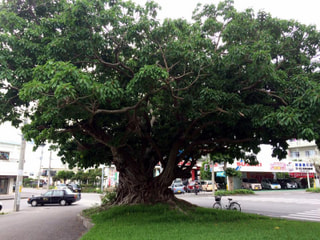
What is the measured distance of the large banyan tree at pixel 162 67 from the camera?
7.76 metres

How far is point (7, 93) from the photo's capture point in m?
9.62

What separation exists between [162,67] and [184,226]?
17.4 ft

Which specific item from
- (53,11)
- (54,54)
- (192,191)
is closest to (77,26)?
(54,54)

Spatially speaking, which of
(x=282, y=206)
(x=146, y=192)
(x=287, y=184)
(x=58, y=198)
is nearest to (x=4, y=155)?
(x=58, y=198)

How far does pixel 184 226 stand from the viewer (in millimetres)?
9016

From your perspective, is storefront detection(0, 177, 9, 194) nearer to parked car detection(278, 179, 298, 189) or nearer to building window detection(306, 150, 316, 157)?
parked car detection(278, 179, 298, 189)

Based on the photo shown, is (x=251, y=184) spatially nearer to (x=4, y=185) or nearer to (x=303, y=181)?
(x=303, y=181)

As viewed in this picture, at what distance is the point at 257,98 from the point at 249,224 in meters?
4.37

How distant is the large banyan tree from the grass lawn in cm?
291

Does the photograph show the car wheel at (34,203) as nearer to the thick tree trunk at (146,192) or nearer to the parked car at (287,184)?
the thick tree trunk at (146,192)

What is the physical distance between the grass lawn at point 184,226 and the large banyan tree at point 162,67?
2.91 metres

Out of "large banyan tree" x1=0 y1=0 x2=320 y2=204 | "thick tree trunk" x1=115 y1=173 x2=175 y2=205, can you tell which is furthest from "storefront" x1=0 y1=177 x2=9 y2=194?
"large banyan tree" x1=0 y1=0 x2=320 y2=204

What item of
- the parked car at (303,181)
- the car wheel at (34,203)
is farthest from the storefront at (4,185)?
the parked car at (303,181)

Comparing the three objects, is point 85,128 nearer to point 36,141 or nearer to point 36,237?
point 36,141
